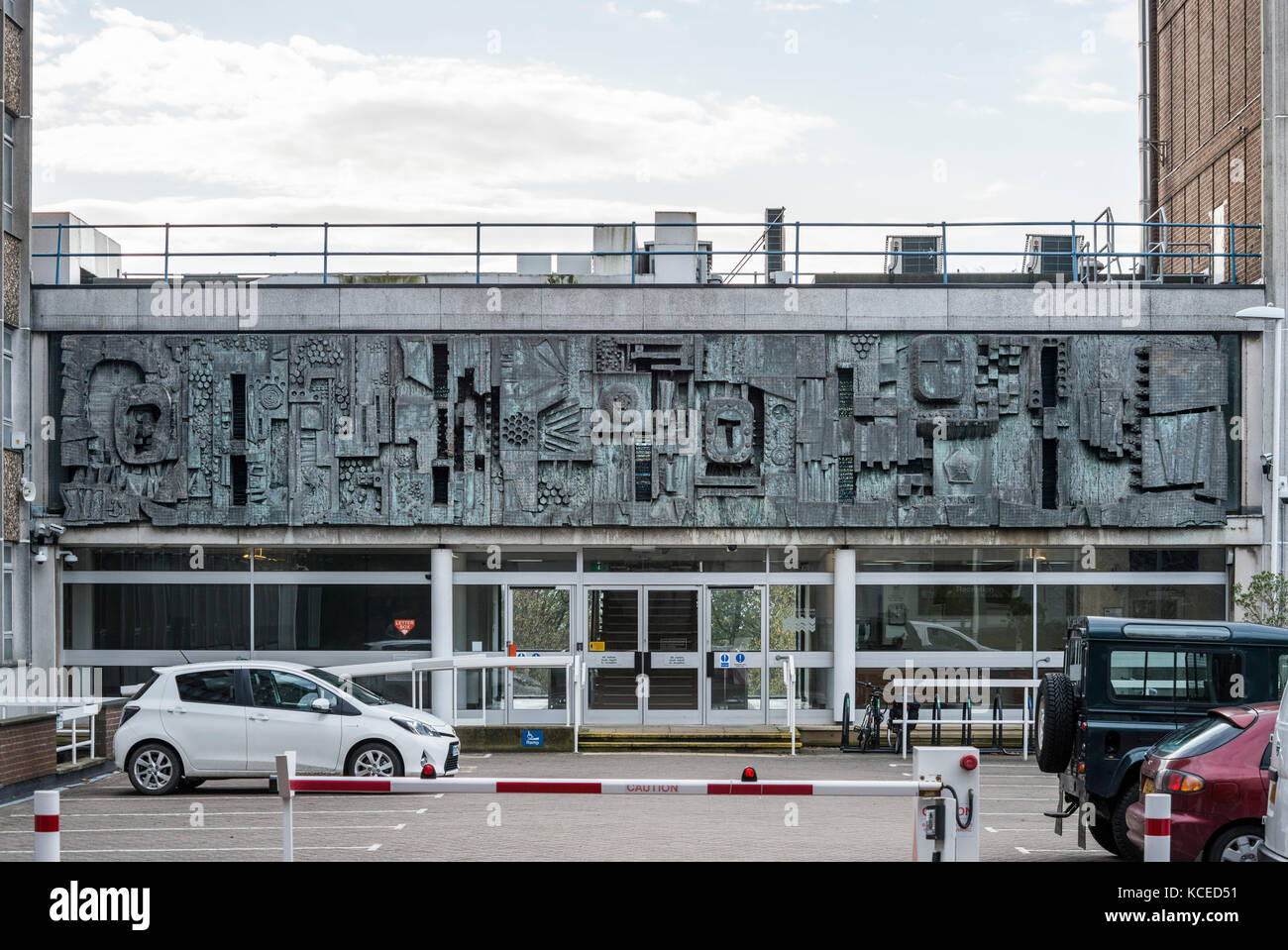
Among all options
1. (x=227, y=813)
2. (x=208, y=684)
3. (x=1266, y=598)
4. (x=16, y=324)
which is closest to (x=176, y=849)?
(x=227, y=813)

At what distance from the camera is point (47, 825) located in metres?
7.56

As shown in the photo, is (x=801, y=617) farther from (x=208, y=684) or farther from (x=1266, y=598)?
(x=208, y=684)

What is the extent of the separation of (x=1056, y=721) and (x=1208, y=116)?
830 inches

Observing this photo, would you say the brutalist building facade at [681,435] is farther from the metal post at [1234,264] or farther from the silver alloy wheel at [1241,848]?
the silver alloy wheel at [1241,848]

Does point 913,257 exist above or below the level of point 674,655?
above

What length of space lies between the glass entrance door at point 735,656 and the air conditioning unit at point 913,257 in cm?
646

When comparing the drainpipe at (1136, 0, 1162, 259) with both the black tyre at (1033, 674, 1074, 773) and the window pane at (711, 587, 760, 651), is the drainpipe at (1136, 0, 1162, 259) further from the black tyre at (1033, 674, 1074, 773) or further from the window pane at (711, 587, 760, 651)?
the black tyre at (1033, 674, 1074, 773)

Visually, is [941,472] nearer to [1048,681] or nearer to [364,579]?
[364,579]

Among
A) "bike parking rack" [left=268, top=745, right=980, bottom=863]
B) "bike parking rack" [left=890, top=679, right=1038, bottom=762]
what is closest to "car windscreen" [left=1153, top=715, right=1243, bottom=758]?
"bike parking rack" [left=268, top=745, right=980, bottom=863]

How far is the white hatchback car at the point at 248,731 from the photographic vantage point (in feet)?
57.6

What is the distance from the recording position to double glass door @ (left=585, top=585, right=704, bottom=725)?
999 inches

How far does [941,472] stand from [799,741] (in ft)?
16.8

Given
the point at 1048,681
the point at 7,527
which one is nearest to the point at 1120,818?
the point at 1048,681
